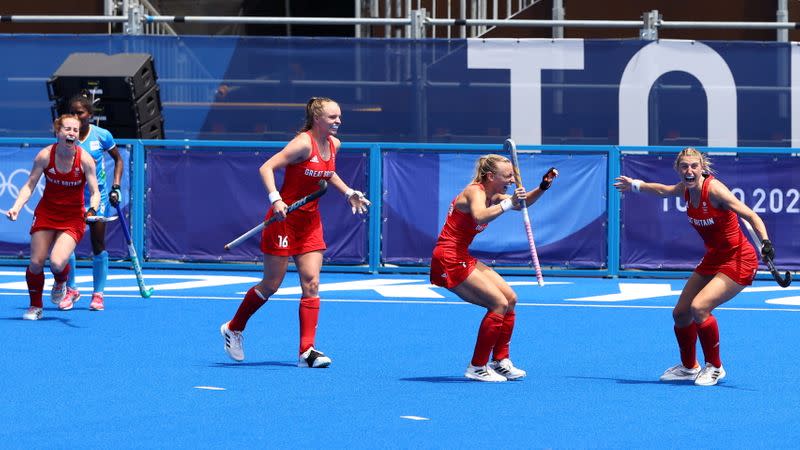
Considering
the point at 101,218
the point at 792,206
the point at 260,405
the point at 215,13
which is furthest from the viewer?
the point at 215,13

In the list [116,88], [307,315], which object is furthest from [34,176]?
[116,88]

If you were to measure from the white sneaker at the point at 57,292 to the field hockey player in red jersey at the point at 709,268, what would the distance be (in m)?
5.96

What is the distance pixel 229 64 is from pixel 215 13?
12714 mm

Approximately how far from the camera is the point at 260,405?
8031 mm

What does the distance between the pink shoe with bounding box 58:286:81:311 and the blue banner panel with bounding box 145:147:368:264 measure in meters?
4.10

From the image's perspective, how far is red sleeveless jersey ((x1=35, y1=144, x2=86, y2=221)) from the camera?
12086 mm

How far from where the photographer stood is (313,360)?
9531mm

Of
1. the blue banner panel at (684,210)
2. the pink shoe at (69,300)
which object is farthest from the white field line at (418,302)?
the blue banner panel at (684,210)

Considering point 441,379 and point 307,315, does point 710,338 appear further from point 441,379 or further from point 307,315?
point 307,315

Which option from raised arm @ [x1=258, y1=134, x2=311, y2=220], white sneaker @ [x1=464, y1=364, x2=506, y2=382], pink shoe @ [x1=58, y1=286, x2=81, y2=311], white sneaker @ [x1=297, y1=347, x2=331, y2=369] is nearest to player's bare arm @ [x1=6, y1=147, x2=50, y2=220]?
pink shoe @ [x1=58, y1=286, x2=81, y2=311]

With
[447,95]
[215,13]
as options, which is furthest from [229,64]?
[215,13]

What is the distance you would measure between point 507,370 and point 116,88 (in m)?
9.02

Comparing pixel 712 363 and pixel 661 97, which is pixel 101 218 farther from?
pixel 661 97

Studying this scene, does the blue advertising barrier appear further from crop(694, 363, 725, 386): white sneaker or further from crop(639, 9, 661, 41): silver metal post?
crop(694, 363, 725, 386): white sneaker
